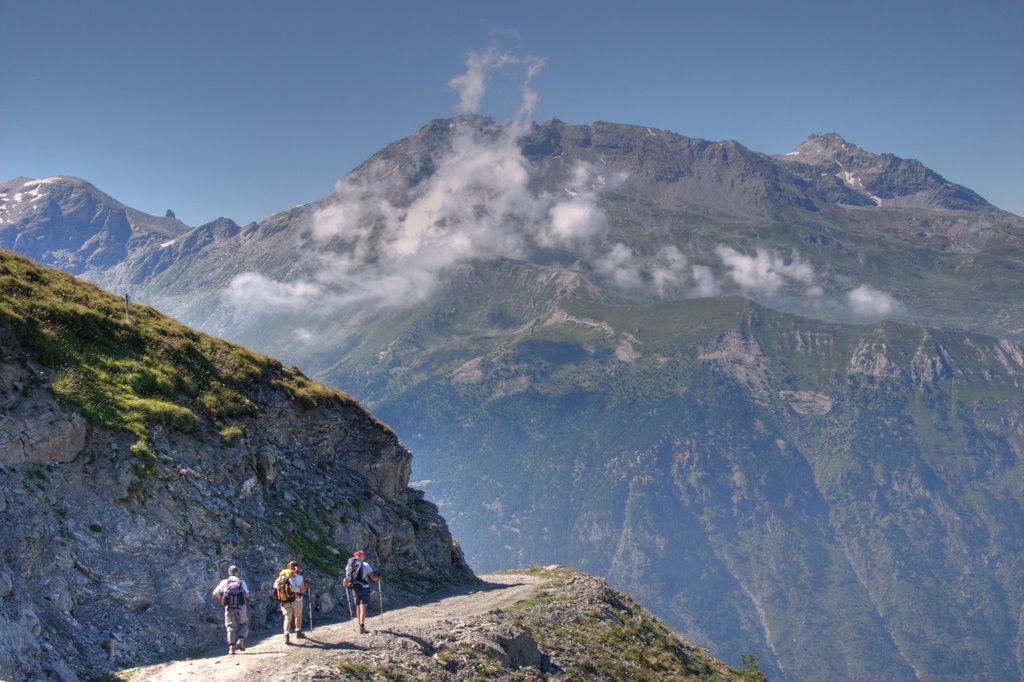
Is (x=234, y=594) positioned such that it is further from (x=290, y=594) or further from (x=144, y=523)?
(x=144, y=523)

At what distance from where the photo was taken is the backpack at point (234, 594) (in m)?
29.2

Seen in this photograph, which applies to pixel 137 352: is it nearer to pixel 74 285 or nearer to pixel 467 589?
pixel 74 285

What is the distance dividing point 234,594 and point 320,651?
354cm

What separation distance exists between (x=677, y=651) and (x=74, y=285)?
129ft

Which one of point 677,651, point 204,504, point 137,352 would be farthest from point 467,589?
point 137,352

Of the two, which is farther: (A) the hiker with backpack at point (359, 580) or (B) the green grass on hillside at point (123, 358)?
(B) the green grass on hillside at point (123, 358)

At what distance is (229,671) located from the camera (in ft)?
87.4

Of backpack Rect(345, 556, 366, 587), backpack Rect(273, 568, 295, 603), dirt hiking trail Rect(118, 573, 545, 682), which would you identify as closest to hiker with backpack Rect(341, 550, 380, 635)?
backpack Rect(345, 556, 366, 587)

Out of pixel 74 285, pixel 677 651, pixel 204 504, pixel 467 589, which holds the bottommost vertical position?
pixel 677 651

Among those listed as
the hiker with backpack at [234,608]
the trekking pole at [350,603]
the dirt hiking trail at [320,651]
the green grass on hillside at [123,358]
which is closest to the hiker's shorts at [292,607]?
the dirt hiking trail at [320,651]

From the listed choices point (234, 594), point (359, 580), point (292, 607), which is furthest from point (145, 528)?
point (359, 580)

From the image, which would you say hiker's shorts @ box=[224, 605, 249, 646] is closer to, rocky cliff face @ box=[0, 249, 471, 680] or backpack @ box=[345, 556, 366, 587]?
rocky cliff face @ box=[0, 249, 471, 680]

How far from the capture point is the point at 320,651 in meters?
29.3

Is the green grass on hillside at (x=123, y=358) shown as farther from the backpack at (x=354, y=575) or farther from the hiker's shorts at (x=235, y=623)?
the backpack at (x=354, y=575)
